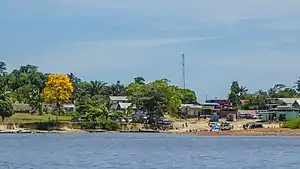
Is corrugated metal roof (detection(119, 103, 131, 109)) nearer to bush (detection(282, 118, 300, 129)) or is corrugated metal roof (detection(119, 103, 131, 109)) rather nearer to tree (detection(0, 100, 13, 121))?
tree (detection(0, 100, 13, 121))

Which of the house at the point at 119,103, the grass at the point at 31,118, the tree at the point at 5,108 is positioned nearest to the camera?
the tree at the point at 5,108

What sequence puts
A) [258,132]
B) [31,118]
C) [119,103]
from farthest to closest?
[119,103] → [31,118] → [258,132]

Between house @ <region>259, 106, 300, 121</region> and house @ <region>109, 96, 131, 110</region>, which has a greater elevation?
house @ <region>109, 96, 131, 110</region>

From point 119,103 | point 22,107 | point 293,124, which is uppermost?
point 119,103

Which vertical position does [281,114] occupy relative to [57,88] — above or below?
below

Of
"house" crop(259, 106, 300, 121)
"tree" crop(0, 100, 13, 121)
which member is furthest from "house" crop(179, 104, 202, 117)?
"tree" crop(0, 100, 13, 121)

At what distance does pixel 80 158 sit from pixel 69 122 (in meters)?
73.3

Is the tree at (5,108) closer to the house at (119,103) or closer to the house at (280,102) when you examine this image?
the house at (119,103)

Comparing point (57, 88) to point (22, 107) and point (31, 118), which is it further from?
point (22, 107)

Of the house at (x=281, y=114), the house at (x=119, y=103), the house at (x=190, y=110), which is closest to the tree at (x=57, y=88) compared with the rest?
the house at (x=119, y=103)

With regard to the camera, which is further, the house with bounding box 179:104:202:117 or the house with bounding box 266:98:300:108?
the house with bounding box 266:98:300:108

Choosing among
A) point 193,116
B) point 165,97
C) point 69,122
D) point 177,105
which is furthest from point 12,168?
point 193,116

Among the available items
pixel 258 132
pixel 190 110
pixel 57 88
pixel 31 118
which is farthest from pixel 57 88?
pixel 190 110

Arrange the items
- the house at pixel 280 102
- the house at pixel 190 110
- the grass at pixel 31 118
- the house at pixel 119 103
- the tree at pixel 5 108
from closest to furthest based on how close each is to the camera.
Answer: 1. the tree at pixel 5 108
2. the grass at pixel 31 118
3. the house at pixel 119 103
4. the house at pixel 190 110
5. the house at pixel 280 102
